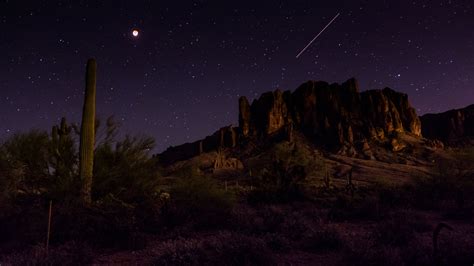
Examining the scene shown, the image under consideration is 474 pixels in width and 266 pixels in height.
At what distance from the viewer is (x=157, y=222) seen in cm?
1038

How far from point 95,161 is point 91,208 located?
3.22m

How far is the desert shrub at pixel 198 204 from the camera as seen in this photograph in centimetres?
1089

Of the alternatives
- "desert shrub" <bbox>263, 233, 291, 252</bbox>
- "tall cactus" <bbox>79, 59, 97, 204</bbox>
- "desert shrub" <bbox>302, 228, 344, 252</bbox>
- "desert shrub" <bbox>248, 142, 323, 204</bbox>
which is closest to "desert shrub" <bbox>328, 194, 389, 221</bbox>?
"desert shrub" <bbox>302, 228, 344, 252</bbox>

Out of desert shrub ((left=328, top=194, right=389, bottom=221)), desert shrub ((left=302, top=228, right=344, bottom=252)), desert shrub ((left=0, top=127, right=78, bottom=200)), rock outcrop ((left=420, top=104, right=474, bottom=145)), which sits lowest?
desert shrub ((left=302, top=228, right=344, bottom=252))

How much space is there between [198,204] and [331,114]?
84.6 metres

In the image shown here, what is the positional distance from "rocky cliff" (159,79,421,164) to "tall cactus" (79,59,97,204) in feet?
225

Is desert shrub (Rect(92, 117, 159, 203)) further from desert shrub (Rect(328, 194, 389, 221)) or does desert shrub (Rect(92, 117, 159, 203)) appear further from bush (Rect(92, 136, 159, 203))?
desert shrub (Rect(328, 194, 389, 221))

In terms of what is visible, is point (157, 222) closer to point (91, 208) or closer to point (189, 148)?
point (91, 208)

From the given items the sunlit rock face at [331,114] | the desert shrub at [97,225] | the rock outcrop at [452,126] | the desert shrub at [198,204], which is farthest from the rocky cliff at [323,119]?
the desert shrub at [97,225]

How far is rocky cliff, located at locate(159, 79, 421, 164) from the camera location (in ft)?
275

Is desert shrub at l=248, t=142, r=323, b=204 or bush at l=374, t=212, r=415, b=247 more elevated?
desert shrub at l=248, t=142, r=323, b=204

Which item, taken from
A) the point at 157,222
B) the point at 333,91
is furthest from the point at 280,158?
the point at 333,91

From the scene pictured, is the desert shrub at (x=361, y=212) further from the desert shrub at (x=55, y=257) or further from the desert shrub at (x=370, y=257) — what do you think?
the desert shrub at (x=55, y=257)

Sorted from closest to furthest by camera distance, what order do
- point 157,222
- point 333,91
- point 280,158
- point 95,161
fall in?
point 157,222
point 95,161
point 280,158
point 333,91
